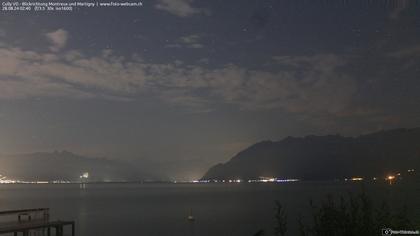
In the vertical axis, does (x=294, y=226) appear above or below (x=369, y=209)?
below

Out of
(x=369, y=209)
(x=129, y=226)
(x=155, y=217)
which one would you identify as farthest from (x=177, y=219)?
(x=369, y=209)

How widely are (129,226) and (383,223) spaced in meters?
81.0

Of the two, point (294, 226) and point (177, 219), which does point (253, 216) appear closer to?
point (177, 219)

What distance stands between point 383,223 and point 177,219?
90776mm

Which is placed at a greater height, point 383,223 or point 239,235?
point 383,223

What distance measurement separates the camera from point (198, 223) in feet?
302

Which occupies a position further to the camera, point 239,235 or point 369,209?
point 239,235

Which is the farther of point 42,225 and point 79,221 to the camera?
point 79,221

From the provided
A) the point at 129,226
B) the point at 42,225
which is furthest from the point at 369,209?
the point at 129,226

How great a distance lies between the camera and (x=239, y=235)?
7250 cm

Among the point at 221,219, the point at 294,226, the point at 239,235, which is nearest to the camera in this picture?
the point at 239,235

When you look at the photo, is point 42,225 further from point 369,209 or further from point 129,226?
point 129,226

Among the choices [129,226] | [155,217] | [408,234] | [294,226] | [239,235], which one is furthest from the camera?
[155,217]

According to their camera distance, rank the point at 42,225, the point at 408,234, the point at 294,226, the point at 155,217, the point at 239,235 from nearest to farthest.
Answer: the point at 408,234
the point at 42,225
the point at 239,235
the point at 294,226
the point at 155,217
